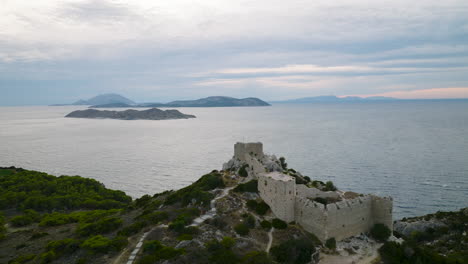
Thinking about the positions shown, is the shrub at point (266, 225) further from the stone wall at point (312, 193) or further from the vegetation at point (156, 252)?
the vegetation at point (156, 252)

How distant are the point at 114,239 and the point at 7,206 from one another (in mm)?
33732

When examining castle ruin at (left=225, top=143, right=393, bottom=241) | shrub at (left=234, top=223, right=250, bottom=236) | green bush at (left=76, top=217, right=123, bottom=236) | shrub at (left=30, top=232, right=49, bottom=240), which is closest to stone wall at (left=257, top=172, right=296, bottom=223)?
castle ruin at (left=225, top=143, right=393, bottom=241)

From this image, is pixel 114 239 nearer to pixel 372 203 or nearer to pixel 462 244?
pixel 372 203

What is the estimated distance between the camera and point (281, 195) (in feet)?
109

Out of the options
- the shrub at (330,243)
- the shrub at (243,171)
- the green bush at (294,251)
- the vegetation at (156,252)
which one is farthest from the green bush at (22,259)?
the shrub at (330,243)

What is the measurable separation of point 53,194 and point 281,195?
147 ft

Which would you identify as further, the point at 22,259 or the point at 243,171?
the point at 243,171

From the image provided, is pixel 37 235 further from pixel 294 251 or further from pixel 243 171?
pixel 294 251

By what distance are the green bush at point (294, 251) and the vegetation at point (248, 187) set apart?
34.8ft

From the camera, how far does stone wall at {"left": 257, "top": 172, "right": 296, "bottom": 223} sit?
32938 mm

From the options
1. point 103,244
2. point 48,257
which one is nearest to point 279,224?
point 103,244

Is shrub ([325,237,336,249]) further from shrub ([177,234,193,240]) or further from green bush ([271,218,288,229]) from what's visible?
shrub ([177,234,193,240])

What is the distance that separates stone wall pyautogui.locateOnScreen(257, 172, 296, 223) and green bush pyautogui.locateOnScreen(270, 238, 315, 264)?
4153 mm

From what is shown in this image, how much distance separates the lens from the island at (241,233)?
28.1 meters
